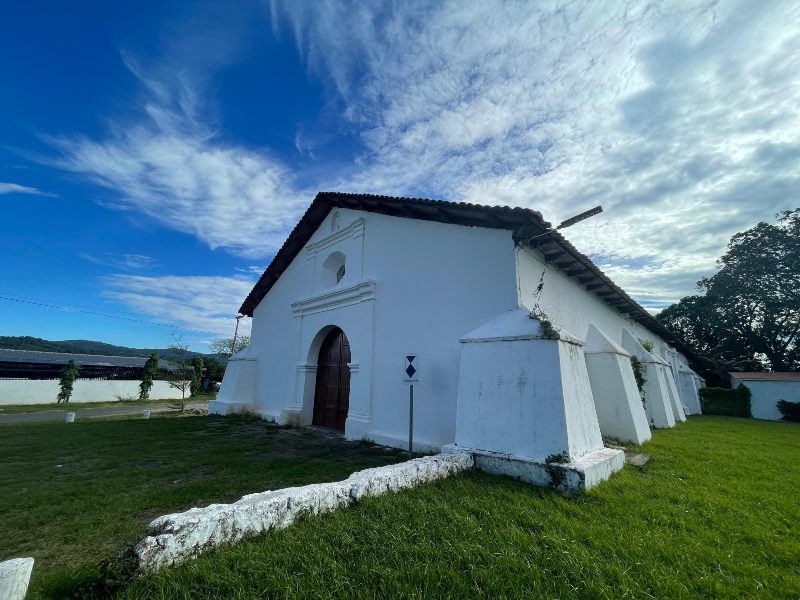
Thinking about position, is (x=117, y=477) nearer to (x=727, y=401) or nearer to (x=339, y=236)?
(x=339, y=236)

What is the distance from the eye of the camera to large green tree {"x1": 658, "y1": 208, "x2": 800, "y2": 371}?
1035 inches

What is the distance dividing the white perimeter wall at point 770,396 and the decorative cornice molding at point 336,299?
81.9 ft

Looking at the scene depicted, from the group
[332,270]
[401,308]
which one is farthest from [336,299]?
[401,308]

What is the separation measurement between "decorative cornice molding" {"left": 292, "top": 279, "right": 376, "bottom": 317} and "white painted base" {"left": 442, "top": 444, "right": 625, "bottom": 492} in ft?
15.7

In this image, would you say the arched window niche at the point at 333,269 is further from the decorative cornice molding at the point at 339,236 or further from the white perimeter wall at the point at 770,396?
the white perimeter wall at the point at 770,396

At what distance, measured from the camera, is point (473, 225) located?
704cm

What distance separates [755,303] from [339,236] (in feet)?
113

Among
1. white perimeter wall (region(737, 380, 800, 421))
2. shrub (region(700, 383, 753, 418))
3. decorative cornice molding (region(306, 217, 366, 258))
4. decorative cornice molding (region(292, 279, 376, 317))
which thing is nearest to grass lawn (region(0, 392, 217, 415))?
decorative cornice molding (region(292, 279, 376, 317))

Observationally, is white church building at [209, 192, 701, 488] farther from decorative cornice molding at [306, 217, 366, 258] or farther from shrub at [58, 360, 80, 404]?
shrub at [58, 360, 80, 404]

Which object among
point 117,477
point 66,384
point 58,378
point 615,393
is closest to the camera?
point 117,477

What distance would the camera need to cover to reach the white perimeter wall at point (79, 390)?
73.2 ft

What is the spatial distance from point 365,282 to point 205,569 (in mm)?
7011

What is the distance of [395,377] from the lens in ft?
26.1

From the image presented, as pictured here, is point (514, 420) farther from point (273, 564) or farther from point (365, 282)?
point (365, 282)
